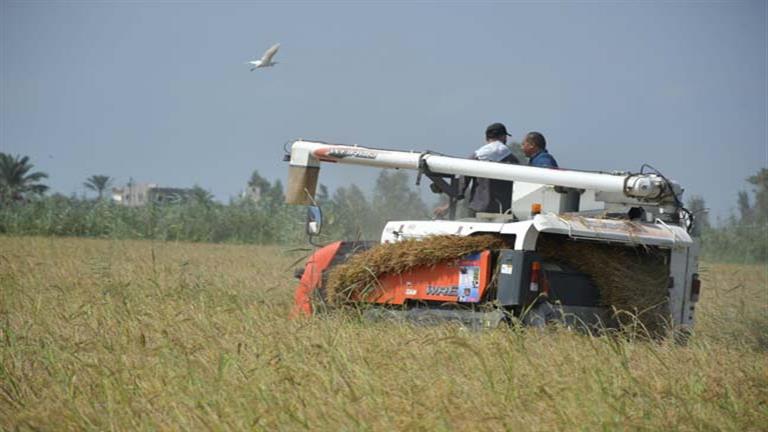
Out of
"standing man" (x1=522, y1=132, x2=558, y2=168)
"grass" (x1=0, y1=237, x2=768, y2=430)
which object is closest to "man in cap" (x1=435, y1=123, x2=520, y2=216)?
"standing man" (x1=522, y1=132, x2=558, y2=168)

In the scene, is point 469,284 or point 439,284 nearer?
point 469,284

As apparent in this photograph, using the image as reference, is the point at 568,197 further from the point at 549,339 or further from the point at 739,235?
the point at 739,235

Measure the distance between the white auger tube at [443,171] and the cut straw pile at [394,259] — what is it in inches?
39.2

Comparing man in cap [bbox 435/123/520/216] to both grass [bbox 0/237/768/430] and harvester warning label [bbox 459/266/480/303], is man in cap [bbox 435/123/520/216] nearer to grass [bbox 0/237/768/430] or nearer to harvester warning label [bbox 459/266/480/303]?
harvester warning label [bbox 459/266/480/303]

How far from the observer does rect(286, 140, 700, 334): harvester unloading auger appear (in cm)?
906

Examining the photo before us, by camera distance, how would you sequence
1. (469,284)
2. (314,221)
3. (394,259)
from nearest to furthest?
(469,284) < (394,259) < (314,221)

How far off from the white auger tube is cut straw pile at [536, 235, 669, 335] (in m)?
0.58

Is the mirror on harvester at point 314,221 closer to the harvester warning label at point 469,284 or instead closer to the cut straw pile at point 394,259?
the cut straw pile at point 394,259

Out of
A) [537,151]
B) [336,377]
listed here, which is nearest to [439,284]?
→ [537,151]

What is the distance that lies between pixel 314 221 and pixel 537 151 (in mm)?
2459

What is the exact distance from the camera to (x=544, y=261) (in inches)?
372

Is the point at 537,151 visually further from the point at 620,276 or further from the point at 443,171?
the point at 620,276

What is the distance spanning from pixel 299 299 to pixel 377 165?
1720 millimetres

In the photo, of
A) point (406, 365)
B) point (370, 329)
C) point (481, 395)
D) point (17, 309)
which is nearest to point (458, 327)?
point (370, 329)
